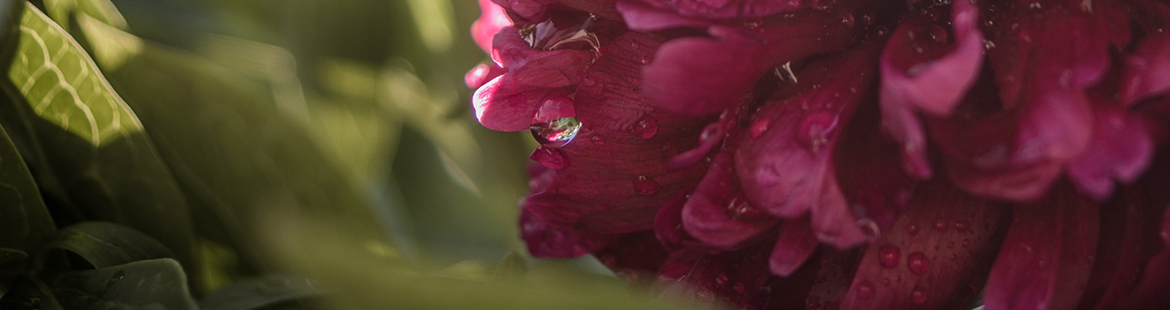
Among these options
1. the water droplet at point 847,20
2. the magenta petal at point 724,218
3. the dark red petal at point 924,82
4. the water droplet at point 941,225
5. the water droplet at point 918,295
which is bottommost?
the water droplet at point 918,295

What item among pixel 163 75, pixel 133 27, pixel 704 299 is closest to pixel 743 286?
pixel 704 299

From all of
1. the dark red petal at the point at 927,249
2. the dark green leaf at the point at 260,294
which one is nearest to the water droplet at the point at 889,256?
the dark red petal at the point at 927,249

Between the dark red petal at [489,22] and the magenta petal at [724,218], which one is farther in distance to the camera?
the dark red petal at [489,22]

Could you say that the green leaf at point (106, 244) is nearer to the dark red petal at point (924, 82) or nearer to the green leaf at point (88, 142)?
the green leaf at point (88, 142)

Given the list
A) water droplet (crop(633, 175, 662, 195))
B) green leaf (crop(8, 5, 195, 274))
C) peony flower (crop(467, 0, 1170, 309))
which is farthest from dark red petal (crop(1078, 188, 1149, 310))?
green leaf (crop(8, 5, 195, 274))

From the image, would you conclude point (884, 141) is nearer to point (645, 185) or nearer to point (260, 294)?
point (645, 185)

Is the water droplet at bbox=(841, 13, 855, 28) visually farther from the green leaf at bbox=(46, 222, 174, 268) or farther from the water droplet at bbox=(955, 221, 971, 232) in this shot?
the green leaf at bbox=(46, 222, 174, 268)

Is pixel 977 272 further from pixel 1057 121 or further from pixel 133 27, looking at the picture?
pixel 133 27
